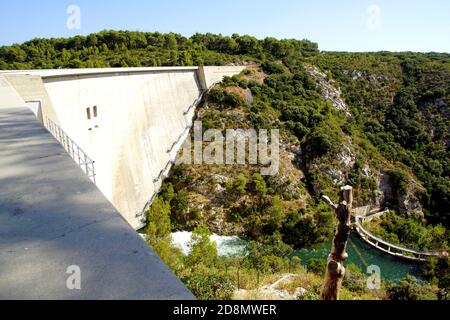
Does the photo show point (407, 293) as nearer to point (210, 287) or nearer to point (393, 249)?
point (210, 287)

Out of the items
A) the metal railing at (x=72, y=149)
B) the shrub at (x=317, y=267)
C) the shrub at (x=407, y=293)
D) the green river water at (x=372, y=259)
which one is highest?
the metal railing at (x=72, y=149)

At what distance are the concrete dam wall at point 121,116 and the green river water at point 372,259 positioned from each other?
10.2m

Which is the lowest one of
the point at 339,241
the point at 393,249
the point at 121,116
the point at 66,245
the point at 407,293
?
the point at 393,249

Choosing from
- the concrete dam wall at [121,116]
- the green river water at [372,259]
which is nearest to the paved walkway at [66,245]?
the concrete dam wall at [121,116]

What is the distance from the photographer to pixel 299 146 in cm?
2820

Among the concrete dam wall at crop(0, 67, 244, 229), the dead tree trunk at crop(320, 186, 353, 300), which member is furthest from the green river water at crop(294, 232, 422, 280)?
the dead tree trunk at crop(320, 186, 353, 300)

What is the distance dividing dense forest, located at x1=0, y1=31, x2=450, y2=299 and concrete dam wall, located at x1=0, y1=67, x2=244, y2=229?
5.33 ft


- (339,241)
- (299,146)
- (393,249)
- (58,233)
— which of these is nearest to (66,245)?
(58,233)

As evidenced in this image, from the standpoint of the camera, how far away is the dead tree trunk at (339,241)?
5.49 m

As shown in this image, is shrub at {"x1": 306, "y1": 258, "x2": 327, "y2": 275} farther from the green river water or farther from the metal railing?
the metal railing

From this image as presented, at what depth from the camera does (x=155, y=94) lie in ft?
67.3

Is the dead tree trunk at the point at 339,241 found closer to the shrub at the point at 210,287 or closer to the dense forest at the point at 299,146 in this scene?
the shrub at the point at 210,287

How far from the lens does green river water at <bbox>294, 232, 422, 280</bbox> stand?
21.5m

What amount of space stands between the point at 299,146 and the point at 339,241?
22.9 m
